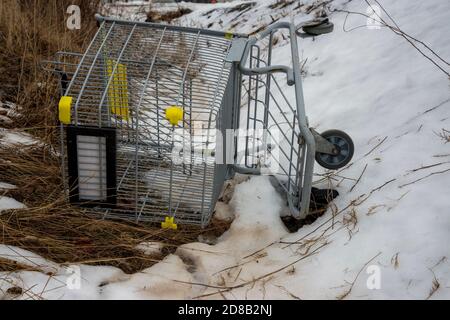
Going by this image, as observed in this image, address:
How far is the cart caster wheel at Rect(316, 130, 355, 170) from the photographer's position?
7.47 feet

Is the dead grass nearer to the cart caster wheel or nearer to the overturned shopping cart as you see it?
the overturned shopping cart

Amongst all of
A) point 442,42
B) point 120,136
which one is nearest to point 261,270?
point 120,136

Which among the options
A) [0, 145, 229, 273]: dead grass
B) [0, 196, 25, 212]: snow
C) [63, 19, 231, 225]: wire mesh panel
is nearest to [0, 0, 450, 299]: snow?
[0, 145, 229, 273]: dead grass

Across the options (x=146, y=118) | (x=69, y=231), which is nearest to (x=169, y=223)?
(x=69, y=231)

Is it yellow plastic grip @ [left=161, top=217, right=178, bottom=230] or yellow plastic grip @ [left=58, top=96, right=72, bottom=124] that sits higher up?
yellow plastic grip @ [left=58, top=96, right=72, bottom=124]

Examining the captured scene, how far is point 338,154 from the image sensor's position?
7.53 feet

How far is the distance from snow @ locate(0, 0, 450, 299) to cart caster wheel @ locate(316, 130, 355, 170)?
0.14 metres

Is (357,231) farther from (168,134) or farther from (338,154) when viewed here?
(168,134)

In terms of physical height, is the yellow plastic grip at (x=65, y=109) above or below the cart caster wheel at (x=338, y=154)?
above

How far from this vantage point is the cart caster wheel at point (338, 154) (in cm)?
228

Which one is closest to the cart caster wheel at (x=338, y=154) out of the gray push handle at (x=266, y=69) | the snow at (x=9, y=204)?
the gray push handle at (x=266, y=69)

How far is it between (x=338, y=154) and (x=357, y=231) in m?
0.41

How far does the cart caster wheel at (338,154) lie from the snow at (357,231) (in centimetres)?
14

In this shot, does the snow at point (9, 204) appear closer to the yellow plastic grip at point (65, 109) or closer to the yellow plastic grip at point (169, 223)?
the yellow plastic grip at point (65, 109)
